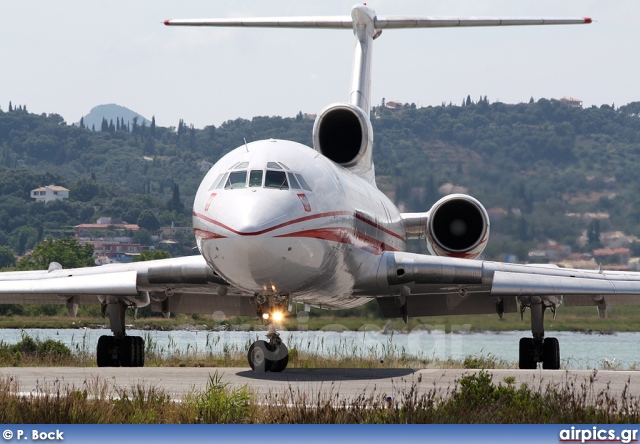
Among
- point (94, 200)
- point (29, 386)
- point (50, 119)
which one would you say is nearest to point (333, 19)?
point (29, 386)

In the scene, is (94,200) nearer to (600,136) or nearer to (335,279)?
(600,136)

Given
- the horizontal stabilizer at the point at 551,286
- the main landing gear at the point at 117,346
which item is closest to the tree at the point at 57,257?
the main landing gear at the point at 117,346

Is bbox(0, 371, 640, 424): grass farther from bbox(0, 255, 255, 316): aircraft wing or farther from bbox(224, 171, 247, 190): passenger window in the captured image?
bbox(0, 255, 255, 316): aircraft wing

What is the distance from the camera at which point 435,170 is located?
1502 inches

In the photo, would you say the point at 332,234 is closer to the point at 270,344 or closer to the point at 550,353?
the point at 270,344

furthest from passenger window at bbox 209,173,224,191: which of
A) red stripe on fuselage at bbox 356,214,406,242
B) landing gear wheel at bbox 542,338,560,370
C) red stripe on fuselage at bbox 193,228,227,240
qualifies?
landing gear wheel at bbox 542,338,560,370

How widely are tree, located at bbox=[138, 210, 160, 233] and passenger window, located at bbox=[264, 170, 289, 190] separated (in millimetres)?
74229

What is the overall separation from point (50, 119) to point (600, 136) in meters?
153

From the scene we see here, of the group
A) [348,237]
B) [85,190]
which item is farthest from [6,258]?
[348,237]

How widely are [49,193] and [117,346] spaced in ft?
326

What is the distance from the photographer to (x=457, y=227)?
2405cm

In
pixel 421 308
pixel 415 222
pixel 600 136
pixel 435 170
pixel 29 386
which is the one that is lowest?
pixel 29 386

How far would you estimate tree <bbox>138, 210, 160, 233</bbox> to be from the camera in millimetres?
90762

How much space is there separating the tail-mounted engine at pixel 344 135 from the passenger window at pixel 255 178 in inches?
277
